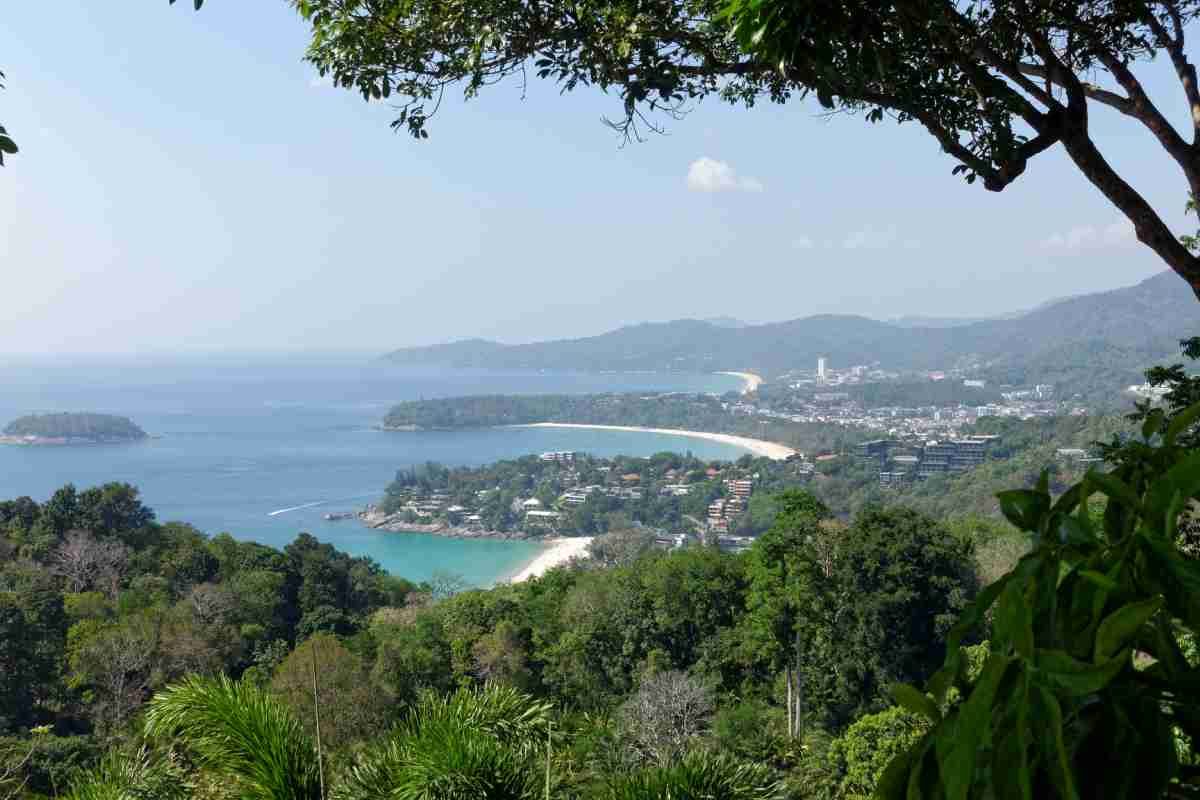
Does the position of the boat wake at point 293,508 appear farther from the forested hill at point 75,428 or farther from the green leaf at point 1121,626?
the green leaf at point 1121,626

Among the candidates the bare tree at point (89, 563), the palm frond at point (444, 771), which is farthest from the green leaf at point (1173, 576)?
the bare tree at point (89, 563)

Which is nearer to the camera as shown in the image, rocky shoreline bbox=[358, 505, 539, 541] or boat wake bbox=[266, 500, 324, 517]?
rocky shoreline bbox=[358, 505, 539, 541]

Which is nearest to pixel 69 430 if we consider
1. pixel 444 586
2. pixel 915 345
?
pixel 444 586

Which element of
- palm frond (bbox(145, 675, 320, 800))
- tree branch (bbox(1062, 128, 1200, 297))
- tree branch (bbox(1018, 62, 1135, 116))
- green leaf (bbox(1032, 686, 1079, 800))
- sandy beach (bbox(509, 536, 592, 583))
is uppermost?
Result: tree branch (bbox(1018, 62, 1135, 116))

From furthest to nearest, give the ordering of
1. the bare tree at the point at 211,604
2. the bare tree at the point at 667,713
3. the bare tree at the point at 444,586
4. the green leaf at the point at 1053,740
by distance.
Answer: the bare tree at the point at 444,586 → the bare tree at the point at 211,604 → the bare tree at the point at 667,713 → the green leaf at the point at 1053,740

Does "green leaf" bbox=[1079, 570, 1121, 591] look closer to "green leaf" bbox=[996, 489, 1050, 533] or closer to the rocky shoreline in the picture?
"green leaf" bbox=[996, 489, 1050, 533]

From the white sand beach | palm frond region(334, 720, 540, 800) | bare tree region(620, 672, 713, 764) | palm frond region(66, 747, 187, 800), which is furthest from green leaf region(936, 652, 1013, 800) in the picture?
the white sand beach
